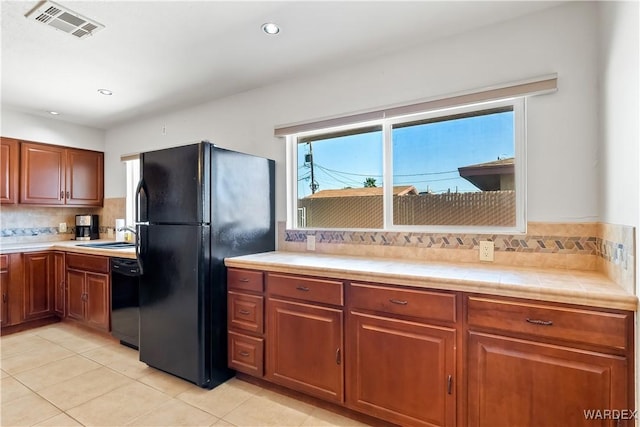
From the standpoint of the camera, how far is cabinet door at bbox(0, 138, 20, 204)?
341 cm

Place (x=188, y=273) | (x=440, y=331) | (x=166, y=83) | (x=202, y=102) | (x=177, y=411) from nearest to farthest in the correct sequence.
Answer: (x=440, y=331), (x=177, y=411), (x=188, y=273), (x=166, y=83), (x=202, y=102)

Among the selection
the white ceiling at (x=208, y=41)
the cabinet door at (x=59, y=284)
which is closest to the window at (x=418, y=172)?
the white ceiling at (x=208, y=41)

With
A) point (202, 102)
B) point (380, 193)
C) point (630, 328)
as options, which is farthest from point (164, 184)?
point (630, 328)

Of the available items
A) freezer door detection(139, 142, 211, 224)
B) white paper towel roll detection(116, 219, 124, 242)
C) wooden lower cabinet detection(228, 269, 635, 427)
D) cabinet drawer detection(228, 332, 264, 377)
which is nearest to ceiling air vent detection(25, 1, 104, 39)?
freezer door detection(139, 142, 211, 224)

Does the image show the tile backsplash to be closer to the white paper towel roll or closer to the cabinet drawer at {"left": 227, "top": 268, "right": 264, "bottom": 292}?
the white paper towel roll

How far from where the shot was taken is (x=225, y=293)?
2.35m

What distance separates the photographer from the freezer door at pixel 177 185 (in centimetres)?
217

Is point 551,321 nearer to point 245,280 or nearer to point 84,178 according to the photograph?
point 245,280

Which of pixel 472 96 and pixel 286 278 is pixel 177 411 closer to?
pixel 286 278

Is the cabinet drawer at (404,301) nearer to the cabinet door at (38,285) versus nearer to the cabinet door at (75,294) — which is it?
the cabinet door at (75,294)

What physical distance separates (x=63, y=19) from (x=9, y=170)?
2.51m

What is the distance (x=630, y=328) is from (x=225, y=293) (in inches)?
86.7

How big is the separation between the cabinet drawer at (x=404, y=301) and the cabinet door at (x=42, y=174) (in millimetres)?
A: 3895

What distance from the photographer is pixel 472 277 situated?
1.59 meters
